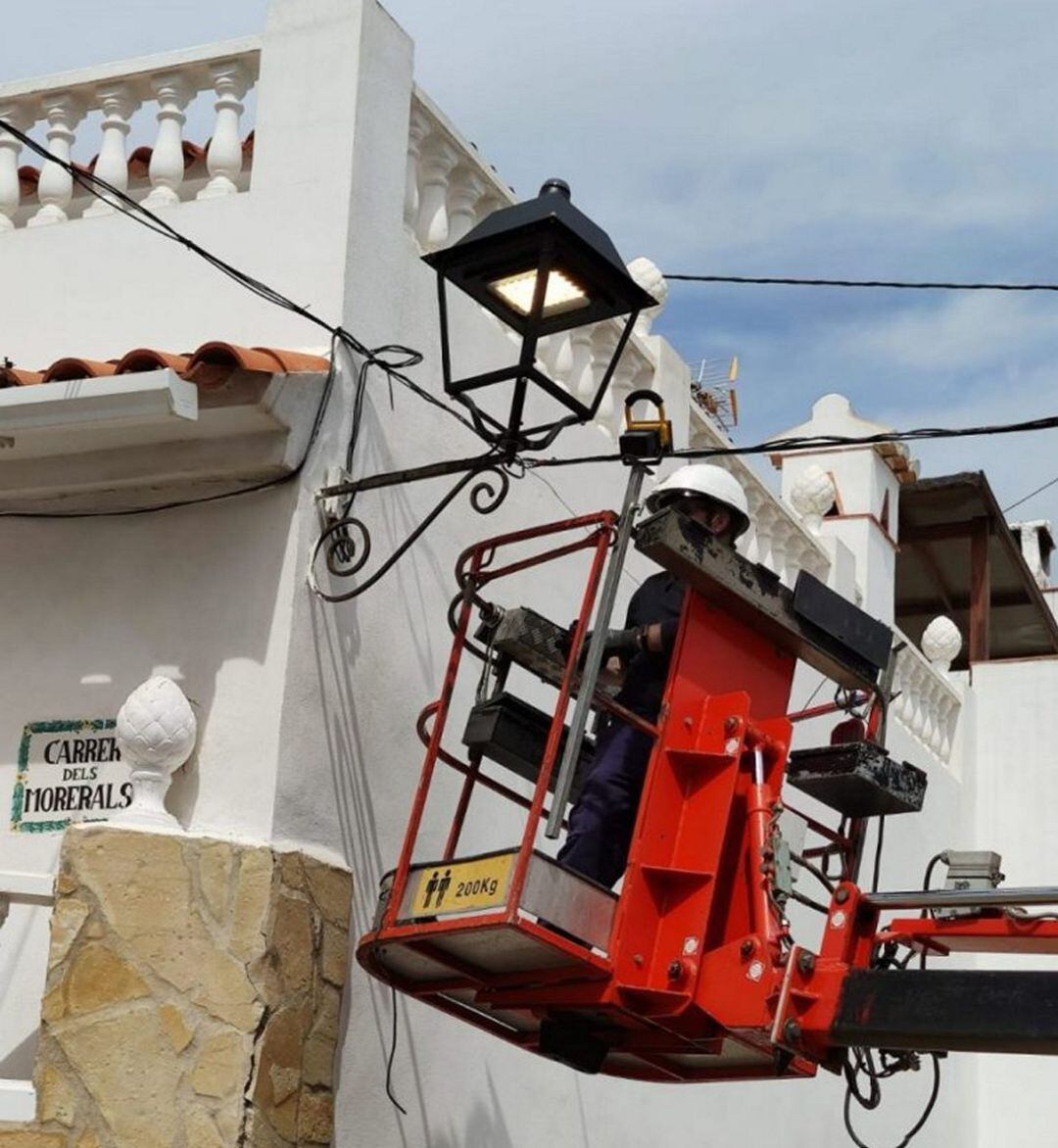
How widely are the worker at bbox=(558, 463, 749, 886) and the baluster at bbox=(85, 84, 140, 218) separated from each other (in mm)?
2966

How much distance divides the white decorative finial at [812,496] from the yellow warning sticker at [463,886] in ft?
24.3

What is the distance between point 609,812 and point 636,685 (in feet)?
1.75

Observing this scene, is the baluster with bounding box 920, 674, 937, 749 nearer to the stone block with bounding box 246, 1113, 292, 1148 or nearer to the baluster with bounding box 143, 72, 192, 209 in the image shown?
the baluster with bounding box 143, 72, 192, 209

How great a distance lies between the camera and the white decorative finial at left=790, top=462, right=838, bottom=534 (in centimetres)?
→ 1418

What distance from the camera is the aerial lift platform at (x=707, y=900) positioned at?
6559 mm

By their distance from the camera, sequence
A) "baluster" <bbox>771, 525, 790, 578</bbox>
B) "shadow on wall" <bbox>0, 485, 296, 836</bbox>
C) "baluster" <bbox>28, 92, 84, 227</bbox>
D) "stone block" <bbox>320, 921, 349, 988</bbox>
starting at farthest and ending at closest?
1. "baluster" <bbox>771, 525, 790, 578</bbox>
2. "baluster" <bbox>28, 92, 84, 227</bbox>
3. "shadow on wall" <bbox>0, 485, 296, 836</bbox>
4. "stone block" <bbox>320, 921, 349, 988</bbox>

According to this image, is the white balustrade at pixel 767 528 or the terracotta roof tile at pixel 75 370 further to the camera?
the white balustrade at pixel 767 528

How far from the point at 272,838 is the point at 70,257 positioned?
2957mm

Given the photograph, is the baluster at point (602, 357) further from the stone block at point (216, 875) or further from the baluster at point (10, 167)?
the stone block at point (216, 875)

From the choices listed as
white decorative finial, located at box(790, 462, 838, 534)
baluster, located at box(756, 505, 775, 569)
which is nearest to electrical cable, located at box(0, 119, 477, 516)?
baluster, located at box(756, 505, 775, 569)

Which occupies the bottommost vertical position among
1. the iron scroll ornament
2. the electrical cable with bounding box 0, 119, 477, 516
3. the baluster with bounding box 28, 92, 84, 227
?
the iron scroll ornament

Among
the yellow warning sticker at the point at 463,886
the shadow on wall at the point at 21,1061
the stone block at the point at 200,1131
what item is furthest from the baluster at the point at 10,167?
the stone block at the point at 200,1131

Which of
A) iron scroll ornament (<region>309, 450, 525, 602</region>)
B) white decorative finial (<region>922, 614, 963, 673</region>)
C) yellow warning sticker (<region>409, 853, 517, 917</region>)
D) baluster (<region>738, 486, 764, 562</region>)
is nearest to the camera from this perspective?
yellow warning sticker (<region>409, 853, 517, 917</region>)

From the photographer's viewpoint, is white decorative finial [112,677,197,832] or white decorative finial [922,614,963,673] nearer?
white decorative finial [112,677,197,832]
